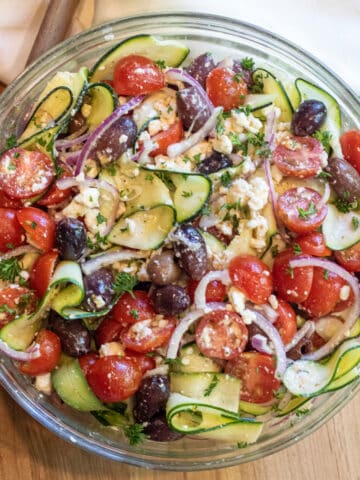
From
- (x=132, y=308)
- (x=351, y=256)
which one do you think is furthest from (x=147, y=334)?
(x=351, y=256)

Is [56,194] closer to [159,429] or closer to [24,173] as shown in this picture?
[24,173]

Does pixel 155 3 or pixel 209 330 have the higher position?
pixel 155 3

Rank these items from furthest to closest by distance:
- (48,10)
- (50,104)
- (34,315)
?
1. (48,10)
2. (50,104)
3. (34,315)

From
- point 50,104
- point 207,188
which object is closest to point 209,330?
point 207,188

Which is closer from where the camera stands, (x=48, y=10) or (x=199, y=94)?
(x=199, y=94)

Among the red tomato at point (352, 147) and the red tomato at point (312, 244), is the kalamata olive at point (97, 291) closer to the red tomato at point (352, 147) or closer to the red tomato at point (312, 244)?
the red tomato at point (312, 244)

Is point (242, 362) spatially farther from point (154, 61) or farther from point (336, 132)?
point (154, 61)
